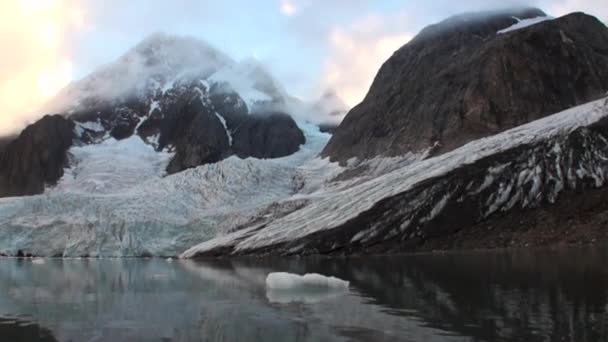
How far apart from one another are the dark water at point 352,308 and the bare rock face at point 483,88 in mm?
63391

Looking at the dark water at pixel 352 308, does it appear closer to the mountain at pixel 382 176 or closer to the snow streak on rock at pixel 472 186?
the mountain at pixel 382 176

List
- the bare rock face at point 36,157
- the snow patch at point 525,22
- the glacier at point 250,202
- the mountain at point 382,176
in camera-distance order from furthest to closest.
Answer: the bare rock face at point 36,157 < the snow patch at point 525,22 < the glacier at point 250,202 < the mountain at point 382,176

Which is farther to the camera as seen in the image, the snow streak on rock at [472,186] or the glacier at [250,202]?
the glacier at [250,202]

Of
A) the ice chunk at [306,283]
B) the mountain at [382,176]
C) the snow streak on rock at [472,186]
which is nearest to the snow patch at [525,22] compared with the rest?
the mountain at [382,176]

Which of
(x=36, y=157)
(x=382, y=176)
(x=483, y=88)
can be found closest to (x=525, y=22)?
(x=483, y=88)

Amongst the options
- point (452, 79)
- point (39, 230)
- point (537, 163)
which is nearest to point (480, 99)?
point (452, 79)

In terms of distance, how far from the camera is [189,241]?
289 ft

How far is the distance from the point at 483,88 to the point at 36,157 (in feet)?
413

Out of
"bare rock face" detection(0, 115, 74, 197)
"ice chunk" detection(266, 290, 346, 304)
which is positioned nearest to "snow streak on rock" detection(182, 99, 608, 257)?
"ice chunk" detection(266, 290, 346, 304)

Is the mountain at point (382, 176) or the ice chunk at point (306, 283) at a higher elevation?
the mountain at point (382, 176)

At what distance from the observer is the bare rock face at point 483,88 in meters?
96.8

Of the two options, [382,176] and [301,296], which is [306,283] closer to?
[301,296]

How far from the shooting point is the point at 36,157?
172750 millimetres

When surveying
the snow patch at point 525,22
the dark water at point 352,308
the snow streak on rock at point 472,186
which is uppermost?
the snow patch at point 525,22
